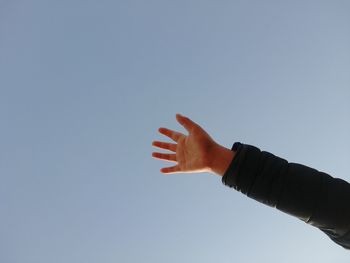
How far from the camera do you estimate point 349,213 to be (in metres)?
1.33

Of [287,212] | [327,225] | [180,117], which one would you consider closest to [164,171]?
[180,117]

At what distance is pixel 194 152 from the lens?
172 cm

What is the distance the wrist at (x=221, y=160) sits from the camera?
1557mm

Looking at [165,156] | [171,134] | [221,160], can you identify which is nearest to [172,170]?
[165,156]

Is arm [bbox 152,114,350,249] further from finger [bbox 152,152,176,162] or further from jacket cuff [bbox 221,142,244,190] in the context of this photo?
finger [bbox 152,152,176,162]

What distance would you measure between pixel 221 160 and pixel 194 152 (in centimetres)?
19

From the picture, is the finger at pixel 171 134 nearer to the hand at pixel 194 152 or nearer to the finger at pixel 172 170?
the hand at pixel 194 152

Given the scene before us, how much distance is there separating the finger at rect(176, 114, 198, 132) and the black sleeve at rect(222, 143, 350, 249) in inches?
13.9

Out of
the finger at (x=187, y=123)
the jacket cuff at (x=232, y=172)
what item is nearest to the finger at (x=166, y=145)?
the finger at (x=187, y=123)

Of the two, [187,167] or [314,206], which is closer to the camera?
[314,206]

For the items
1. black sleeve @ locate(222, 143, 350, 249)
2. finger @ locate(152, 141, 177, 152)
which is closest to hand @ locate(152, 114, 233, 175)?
finger @ locate(152, 141, 177, 152)

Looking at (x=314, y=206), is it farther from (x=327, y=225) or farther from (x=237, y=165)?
(x=237, y=165)

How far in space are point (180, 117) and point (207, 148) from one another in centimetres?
27

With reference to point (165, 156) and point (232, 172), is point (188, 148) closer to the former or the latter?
point (165, 156)
